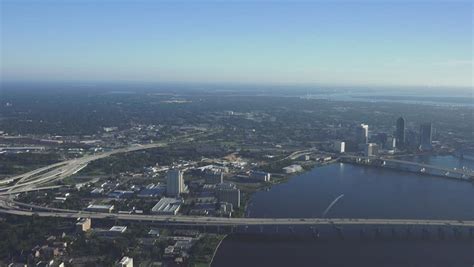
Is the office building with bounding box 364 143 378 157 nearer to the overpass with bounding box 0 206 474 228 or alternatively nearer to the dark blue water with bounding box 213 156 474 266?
the dark blue water with bounding box 213 156 474 266

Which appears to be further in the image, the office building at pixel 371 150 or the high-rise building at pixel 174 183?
the office building at pixel 371 150

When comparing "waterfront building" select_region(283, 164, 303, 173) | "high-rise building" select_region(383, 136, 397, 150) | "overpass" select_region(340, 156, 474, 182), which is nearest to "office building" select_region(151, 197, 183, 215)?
"waterfront building" select_region(283, 164, 303, 173)

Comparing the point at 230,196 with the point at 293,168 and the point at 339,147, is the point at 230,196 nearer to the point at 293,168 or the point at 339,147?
the point at 293,168

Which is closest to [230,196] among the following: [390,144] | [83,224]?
[83,224]

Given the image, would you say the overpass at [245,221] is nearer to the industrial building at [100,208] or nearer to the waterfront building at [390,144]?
the industrial building at [100,208]

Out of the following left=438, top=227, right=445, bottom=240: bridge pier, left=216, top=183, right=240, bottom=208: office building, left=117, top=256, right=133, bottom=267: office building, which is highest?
left=216, top=183, right=240, bottom=208: office building

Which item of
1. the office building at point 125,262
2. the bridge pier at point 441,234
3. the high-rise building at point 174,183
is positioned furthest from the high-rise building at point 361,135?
the office building at point 125,262
